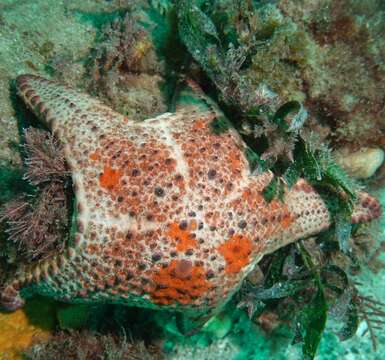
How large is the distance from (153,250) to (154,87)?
2.00 m

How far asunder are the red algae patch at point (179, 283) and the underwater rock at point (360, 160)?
2.37m

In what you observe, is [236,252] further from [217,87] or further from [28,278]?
[28,278]

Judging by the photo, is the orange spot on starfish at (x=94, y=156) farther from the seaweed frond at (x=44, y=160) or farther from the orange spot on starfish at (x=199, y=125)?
the orange spot on starfish at (x=199, y=125)

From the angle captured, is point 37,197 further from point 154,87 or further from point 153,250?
point 154,87

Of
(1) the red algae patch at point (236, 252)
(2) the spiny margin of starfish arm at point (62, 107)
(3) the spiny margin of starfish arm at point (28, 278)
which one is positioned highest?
(2) the spiny margin of starfish arm at point (62, 107)

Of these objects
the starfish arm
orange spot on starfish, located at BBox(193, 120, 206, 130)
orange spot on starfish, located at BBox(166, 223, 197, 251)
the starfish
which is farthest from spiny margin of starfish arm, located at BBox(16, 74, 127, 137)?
the starfish arm

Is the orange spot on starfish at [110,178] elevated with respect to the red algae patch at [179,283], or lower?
elevated

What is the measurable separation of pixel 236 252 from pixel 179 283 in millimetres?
574

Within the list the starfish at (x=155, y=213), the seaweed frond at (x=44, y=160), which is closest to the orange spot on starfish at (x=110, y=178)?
the starfish at (x=155, y=213)

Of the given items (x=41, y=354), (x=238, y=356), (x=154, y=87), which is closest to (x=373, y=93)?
(x=154, y=87)

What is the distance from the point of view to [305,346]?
3520mm

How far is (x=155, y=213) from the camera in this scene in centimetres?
301

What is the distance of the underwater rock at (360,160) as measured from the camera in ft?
14.2

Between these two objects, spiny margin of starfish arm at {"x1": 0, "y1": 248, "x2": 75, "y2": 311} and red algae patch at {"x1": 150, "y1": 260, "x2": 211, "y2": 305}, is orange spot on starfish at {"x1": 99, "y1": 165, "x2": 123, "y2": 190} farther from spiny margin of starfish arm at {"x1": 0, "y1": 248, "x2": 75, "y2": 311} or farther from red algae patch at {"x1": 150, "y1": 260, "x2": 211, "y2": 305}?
red algae patch at {"x1": 150, "y1": 260, "x2": 211, "y2": 305}
